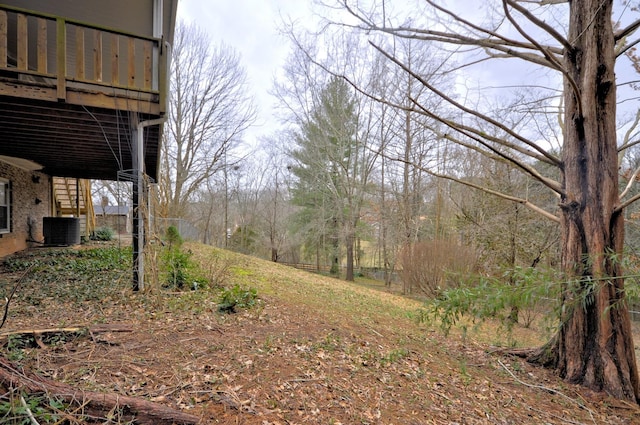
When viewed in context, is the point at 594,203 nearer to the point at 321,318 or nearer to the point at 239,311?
the point at 321,318

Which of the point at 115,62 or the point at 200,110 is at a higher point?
the point at 200,110

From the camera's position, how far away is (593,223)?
10.0 feet

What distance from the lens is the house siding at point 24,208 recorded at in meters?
7.40

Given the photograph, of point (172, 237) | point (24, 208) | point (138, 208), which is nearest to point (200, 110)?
point (24, 208)

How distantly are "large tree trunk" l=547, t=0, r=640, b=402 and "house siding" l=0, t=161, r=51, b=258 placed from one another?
10402 mm

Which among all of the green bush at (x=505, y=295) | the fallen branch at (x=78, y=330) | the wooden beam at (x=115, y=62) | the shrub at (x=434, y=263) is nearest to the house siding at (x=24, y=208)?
the wooden beam at (x=115, y=62)

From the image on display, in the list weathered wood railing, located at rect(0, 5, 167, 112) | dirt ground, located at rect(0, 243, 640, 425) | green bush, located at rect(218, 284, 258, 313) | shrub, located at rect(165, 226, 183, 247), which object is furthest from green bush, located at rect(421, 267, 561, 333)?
shrub, located at rect(165, 226, 183, 247)

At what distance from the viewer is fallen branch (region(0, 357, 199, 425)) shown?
181cm

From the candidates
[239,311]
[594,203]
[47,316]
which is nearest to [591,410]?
[594,203]

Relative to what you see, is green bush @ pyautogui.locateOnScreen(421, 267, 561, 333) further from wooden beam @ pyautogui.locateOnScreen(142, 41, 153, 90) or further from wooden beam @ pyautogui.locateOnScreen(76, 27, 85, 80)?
wooden beam @ pyautogui.locateOnScreen(76, 27, 85, 80)

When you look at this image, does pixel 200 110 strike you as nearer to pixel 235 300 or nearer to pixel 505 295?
pixel 235 300

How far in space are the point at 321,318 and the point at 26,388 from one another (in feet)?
10.6

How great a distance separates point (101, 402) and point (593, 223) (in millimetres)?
4317

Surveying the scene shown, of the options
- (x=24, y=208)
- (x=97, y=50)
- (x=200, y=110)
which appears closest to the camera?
(x=97, y=50)
